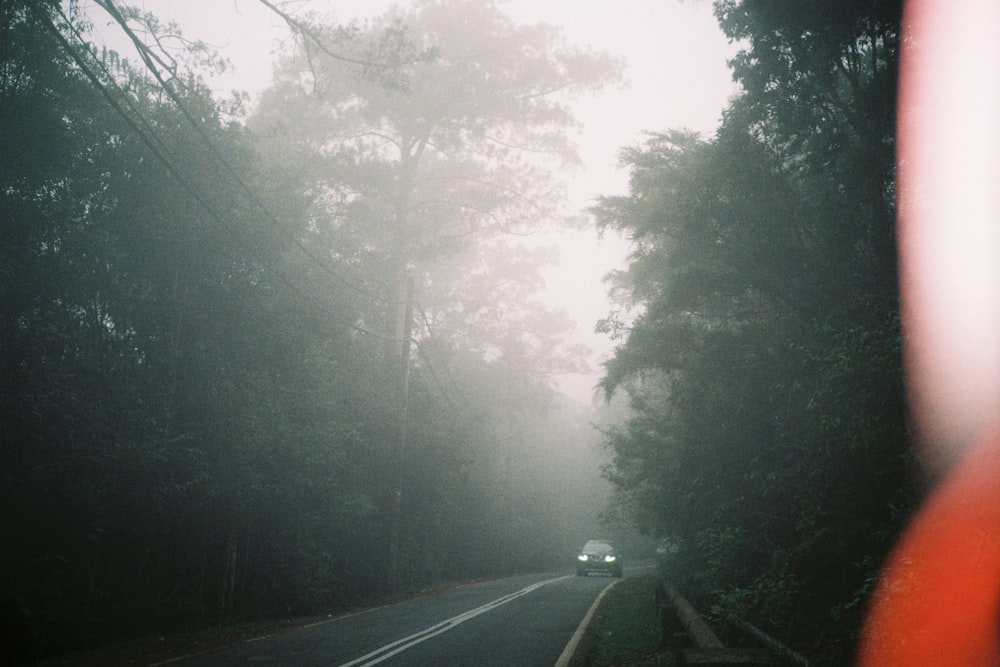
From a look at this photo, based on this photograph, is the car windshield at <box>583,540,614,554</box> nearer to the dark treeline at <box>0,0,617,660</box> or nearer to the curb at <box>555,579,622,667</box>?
the dark treeline at <box>0,0,617,660</box>

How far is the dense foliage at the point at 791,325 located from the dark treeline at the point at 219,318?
6.02m

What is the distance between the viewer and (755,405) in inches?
543

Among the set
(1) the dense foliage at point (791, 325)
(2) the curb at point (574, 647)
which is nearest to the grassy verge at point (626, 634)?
(2) the curb at point (574, 647)

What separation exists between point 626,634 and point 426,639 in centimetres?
373

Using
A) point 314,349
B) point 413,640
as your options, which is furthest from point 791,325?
point 314,349

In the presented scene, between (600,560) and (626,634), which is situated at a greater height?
(600,560)

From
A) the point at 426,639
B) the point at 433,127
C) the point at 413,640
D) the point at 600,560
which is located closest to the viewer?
the point at 413,640

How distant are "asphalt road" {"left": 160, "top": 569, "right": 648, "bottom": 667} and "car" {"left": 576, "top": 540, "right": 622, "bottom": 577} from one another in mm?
20432

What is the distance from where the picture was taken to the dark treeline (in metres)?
9.87

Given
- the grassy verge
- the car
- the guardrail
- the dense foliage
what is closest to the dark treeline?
the dense foliage

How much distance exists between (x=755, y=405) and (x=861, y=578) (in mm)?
4533

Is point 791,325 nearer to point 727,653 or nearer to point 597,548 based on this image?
point 727,653

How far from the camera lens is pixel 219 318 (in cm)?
1431

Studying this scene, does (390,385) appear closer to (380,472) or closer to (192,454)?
(380,472)
